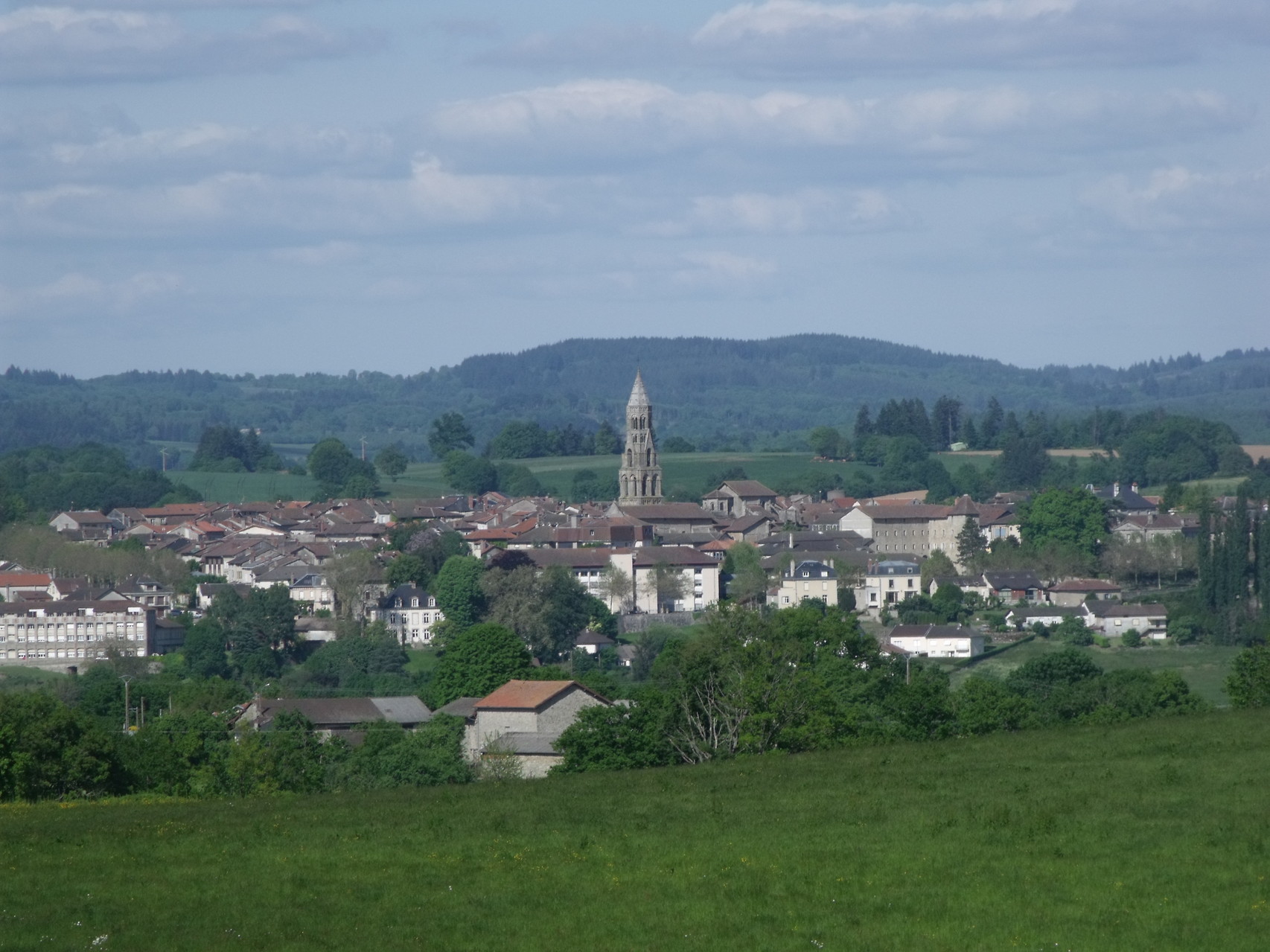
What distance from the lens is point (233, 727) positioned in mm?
45812

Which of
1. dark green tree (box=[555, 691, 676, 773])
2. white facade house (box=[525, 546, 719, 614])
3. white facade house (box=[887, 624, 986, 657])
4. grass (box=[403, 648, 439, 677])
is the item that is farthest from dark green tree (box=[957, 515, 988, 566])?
dark green tree (box=[555, 691, 676, 773])

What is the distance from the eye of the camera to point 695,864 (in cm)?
1675

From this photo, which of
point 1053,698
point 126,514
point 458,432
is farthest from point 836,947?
point 458,432

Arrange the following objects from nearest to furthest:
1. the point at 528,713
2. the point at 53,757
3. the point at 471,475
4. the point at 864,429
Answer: the point at 53,757 → the point at 528,713 → the point at 471,475 → the point at 864,429

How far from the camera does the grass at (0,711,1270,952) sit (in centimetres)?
1473

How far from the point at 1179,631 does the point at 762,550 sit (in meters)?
30.9

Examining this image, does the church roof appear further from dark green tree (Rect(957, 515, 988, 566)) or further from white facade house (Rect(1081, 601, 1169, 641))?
white facade house (Rect(1081, 601, 1169, 641))

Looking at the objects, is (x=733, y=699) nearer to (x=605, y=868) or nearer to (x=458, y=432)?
(x=605, y=868)

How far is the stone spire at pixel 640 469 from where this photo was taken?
129250mm

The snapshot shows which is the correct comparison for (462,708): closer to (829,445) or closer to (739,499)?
(739,499)

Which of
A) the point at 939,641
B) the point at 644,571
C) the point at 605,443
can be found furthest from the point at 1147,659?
the point at 605,443

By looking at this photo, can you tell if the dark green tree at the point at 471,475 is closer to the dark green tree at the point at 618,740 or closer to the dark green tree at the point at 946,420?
the dark green tree at the point at 946,420

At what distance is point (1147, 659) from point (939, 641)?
749 cm

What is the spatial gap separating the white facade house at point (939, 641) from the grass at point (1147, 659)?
1065 millimetres
